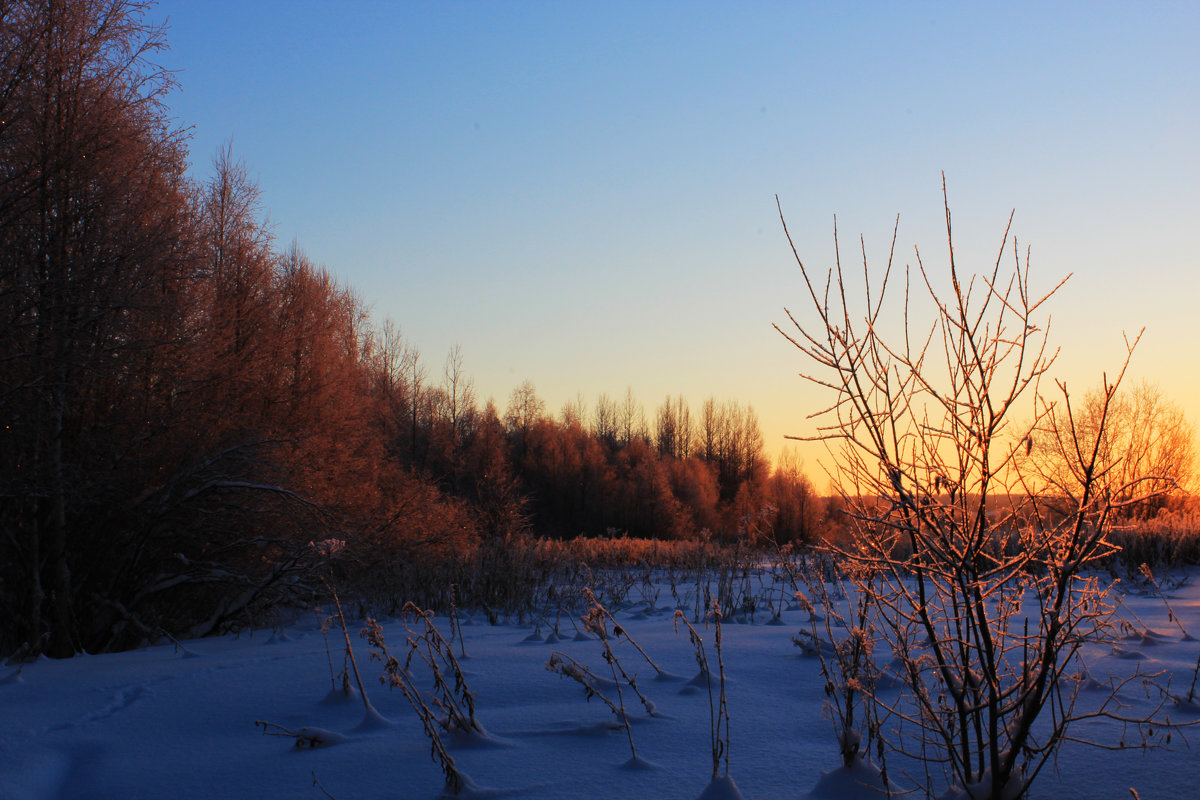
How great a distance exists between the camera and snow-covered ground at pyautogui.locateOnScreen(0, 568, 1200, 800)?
241 centimetres

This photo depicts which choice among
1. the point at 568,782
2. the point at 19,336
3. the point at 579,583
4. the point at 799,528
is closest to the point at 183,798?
the point at 568,782

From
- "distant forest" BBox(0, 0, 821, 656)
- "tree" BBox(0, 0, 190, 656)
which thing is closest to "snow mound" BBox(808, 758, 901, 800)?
"distant forest" BBox(0, 0, 821, 656)

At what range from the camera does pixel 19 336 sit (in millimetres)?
5746

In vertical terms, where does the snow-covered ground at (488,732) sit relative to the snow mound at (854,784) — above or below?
below

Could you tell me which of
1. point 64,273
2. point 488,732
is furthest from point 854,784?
point 64,273

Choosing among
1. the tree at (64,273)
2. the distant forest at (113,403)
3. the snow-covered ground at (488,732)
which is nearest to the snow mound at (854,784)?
the snow-covered ground at (488,732)

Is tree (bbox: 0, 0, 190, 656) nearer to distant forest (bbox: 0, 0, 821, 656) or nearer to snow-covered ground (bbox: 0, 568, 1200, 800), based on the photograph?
distant forest (bbox: 0, 0, 821, 656)

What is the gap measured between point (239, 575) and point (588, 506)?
1773 inches

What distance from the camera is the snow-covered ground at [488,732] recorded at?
7.92 ft

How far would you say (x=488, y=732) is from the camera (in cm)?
299

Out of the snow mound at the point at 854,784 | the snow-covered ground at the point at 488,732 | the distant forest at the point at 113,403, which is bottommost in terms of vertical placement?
the snow-covered ground at the point at 488,732

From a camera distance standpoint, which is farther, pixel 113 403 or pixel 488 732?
pixel 113 403

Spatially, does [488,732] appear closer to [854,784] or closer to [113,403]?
[854,784]

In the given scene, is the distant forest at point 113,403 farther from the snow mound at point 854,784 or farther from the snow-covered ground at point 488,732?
the snow mound at point 854,784
